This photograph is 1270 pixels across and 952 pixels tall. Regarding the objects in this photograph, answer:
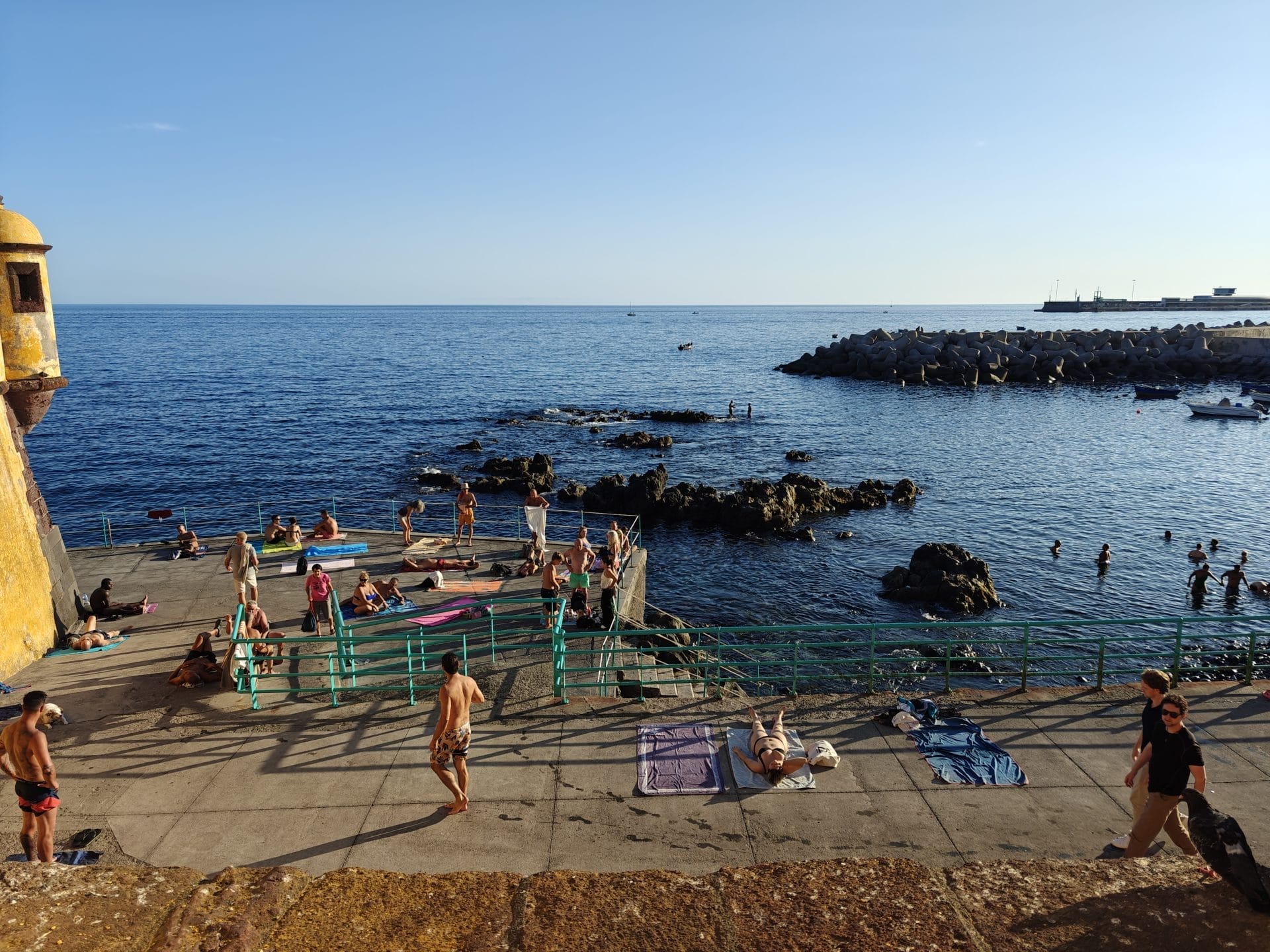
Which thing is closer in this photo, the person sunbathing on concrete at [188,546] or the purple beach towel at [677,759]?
the purple beach towel at [677,759]

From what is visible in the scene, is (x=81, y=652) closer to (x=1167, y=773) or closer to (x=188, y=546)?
(x=188, y=546)

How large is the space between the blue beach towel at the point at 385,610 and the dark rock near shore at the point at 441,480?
26.7 m

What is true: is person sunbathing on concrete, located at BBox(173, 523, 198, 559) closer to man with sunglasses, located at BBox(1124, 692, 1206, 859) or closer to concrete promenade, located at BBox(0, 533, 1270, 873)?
concrete promenade, located at BBox(0, 533, 1270, 873)

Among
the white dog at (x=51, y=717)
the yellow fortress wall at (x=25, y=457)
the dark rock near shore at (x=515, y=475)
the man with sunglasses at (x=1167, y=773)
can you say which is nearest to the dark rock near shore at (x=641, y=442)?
the dark rock near shore at (x=515, y=475)

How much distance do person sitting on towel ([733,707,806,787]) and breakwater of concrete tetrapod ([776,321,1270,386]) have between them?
272 ft

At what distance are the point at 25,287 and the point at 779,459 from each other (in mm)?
41176

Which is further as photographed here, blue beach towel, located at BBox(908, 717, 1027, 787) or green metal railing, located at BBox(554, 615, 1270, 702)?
green metal railing, located at BBox(554, 615, 1270, 702)

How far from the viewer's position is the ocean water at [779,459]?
28750mm

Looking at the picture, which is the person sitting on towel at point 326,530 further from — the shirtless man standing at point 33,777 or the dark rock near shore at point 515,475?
the dark rock near shore at point 515,475

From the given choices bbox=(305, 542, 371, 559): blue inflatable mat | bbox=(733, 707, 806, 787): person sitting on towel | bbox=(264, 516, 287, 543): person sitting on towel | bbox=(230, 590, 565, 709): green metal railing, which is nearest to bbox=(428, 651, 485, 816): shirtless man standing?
bbox=(230, 590, 565, 709): green metal railing

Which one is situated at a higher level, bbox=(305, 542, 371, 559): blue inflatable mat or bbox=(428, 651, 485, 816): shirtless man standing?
bbox=(428, 651, 485, 816): shirtless man standing

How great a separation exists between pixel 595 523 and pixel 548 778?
25.9 m

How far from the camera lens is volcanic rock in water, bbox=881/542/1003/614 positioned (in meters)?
25.3

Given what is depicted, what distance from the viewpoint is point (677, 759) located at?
9.32 m
